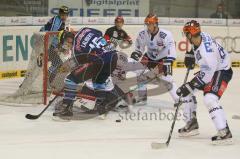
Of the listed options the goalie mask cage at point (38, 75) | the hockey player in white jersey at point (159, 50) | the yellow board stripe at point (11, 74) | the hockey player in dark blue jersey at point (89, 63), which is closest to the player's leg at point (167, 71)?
the hockey player in white jersey at point (159, 50)

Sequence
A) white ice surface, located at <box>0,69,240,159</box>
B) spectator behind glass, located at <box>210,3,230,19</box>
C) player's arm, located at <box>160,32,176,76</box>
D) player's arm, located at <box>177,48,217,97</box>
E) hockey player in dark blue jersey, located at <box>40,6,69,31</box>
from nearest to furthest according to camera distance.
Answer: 1. white ice surface, located at <box>0,69,240,159</box>
2. player's arm, located at <box>177,48,217,97</box>
3. player's arm, located at <box>160,32,176,76</box>
4. hockey player in dark blue jersey, located at <box>40,6,69,31</box>
5. spectator behind glass, located at <box>210,3,230,19</box>

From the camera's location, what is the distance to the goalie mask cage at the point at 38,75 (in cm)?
775

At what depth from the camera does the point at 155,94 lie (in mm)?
8586

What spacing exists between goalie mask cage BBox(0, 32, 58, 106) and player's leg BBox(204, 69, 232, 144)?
2.74 m

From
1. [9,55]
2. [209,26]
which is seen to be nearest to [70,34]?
[9,55]

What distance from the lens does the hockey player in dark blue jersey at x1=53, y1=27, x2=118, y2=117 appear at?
6789 millimetres

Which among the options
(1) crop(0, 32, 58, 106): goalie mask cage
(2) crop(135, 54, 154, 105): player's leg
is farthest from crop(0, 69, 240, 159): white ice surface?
(2) crop(135, 54, 154, 105): player's leg

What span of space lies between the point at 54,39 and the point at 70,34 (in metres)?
1.20

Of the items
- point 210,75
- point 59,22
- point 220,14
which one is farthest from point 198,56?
point 220,14

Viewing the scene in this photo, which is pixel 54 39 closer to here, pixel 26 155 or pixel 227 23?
pixel 26 155

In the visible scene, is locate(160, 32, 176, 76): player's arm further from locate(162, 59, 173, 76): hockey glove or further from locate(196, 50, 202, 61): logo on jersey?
locate(196, 50, 202, 61): logo on jersey

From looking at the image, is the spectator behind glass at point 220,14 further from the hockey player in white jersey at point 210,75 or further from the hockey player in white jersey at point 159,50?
the hockey player in white jersey at point 210,75

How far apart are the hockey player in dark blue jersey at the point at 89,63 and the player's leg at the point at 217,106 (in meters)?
1.62

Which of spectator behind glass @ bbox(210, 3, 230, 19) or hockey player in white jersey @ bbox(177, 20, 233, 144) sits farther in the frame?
spectator behind glass @ bbox(210, 3, 230, 19)
